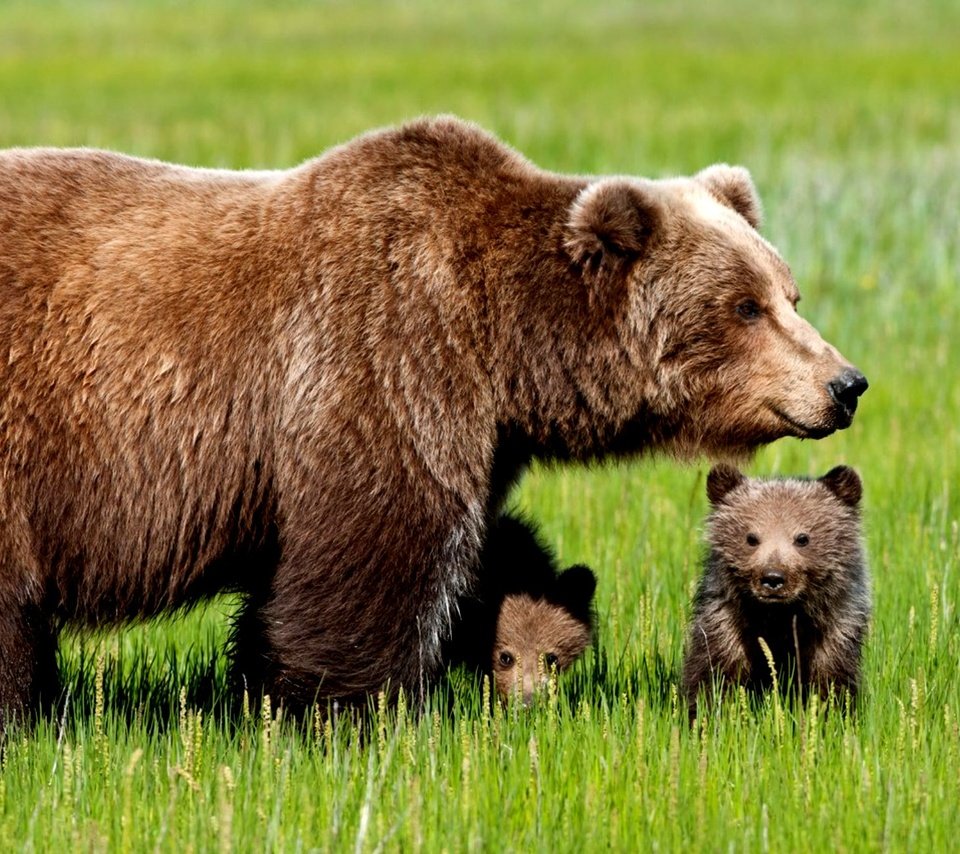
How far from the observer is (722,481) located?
5949 millimetres

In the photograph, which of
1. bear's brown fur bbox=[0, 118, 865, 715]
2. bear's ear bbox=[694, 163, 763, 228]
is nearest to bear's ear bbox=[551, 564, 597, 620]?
bear's brown fur bbox=[0, 118, 865, 715]

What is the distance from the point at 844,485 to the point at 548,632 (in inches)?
52.6

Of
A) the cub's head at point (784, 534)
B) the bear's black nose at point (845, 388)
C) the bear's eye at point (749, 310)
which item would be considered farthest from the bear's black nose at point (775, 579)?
the bear's eye at point (749, 310)

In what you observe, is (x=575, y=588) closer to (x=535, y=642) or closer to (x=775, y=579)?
(x=535, y=642)

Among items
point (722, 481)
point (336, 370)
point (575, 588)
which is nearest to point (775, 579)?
point (722, 481)

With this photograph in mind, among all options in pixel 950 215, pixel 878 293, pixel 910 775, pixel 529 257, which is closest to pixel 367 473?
pixel 529 257

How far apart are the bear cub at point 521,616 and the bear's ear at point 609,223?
4.34ft

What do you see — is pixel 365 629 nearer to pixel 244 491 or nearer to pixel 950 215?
pixel 244 491

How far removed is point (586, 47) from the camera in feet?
147

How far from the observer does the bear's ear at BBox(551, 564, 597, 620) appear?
645 centimetres

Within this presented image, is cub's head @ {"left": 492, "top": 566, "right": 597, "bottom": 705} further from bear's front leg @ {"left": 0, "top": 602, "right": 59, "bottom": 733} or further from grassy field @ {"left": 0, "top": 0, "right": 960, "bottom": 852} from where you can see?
bear's front leg @ {"left": 0, "top": 602, "right": 59, "bottom": 733}

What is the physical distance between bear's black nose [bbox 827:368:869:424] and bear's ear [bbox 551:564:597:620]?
4.93ft

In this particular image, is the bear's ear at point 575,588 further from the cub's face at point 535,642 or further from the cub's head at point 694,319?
the cub's head at point 694,319

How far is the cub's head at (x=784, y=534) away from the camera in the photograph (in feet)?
18.5
